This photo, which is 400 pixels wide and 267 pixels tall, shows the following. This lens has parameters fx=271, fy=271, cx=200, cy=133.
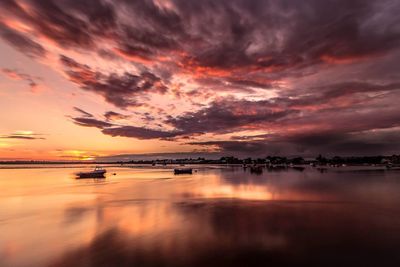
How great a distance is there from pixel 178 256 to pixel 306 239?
9.04 metres

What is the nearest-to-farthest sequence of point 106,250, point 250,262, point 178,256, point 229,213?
point 250,262 < point 178,256 < point 106,250 < point 229,213

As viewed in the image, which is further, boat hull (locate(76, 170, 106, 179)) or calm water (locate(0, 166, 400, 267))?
boat hull (locate(76, 170, 106, 179))

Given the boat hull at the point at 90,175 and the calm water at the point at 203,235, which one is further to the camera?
the boat hull at the point at 90,175

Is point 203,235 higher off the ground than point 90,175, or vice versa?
point 90,175

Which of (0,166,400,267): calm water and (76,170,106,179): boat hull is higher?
(76,170,106,179): boat hull

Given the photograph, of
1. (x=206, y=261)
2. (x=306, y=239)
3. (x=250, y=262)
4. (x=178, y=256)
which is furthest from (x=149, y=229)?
(x=306, y=239)

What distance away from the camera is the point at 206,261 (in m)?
14.7

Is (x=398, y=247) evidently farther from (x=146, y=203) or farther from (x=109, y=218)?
(x=146, y=203)

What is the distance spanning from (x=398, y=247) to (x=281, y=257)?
818 centimetres

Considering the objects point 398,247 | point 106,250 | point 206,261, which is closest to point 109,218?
point 106,250

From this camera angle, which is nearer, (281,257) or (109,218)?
(281,257)

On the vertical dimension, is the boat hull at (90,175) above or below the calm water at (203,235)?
above

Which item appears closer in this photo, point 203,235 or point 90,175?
point 203,235

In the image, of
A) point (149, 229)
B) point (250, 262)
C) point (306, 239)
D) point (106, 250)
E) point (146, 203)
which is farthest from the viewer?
point (146, 203)
